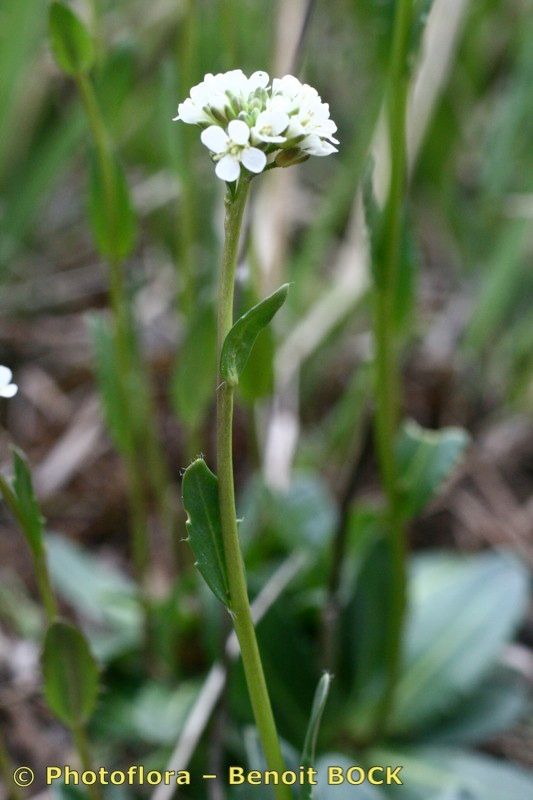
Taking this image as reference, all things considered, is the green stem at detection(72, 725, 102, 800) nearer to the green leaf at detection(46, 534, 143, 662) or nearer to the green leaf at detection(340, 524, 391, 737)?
the green leaf at detection(46, 534, 143, 662)

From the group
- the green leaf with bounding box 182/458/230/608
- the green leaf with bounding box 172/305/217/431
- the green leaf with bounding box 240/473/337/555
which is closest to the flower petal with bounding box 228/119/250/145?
the green leaf with bounding box 182/458/230/608

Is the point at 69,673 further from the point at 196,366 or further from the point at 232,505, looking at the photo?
the point at 196,366

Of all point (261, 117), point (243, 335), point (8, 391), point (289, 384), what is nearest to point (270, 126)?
point (261, 117)

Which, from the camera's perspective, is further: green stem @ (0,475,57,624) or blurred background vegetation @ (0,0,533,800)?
blurred background vegetation @ (0,0,533,800)

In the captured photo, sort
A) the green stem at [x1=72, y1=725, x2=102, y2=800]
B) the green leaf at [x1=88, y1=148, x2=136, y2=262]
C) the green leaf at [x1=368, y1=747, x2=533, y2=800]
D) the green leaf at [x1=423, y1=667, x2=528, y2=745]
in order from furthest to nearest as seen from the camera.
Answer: the green leaf at [x1=423, y1=667, x2=528, y2=745] → the green leaf at [x1=368, y1=747, x2=533, y2=800] → the green leaf at [x1=88, y1=148, x2=136, y2=262] → the green stem at [x1=72, y1=725, x2=102, y2=800]

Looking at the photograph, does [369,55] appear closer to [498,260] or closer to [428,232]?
[428,232]

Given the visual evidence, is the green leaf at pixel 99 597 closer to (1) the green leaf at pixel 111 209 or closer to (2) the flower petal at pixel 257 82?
(1) the green leaf at pixel 111 209
